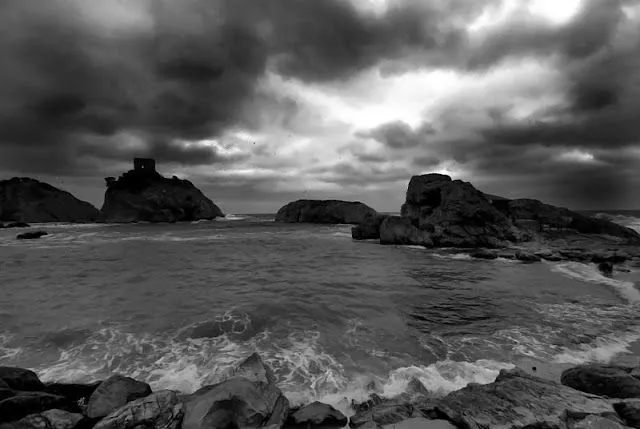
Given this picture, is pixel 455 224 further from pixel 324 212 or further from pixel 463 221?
pixel 324 212

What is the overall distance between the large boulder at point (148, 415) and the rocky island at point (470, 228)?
1648 inches

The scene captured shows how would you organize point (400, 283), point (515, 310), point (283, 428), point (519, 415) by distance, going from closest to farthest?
point (519, 415), point (283, 428), point (515, 310), point (400, 283)

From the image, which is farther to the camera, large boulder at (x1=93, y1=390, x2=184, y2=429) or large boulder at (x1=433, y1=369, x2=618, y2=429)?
large boulder at (x1=93, y1=390, x2=184, y2=429)

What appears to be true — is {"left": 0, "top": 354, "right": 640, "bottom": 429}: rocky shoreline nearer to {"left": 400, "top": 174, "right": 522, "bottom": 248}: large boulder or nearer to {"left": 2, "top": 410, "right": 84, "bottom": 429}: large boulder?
{"left": 2, "top": 410, "right": 84, "bottom": 429}: large boulder

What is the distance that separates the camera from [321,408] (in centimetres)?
787

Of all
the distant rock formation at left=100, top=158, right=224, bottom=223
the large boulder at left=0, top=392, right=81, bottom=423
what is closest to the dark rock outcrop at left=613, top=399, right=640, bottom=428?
the large boulder at left=0, top=392, right=81, bottom=423

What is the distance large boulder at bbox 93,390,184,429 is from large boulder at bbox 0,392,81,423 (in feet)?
6.66

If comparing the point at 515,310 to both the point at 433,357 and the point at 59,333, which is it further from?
the point at 59,333

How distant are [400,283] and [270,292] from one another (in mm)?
10021

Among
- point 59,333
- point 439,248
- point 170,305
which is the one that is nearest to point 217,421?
point 59,333

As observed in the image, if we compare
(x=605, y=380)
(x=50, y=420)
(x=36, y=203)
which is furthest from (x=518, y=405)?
(x=36, y=203)

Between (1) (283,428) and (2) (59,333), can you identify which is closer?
(1) (283,428)

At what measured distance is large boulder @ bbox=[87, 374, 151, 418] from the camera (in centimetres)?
786

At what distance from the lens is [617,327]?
49.2ft
